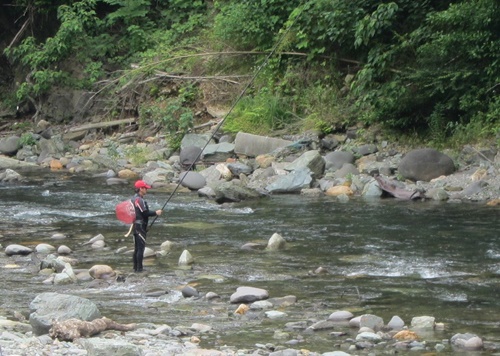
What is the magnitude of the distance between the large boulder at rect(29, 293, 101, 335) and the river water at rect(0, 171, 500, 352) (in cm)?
41

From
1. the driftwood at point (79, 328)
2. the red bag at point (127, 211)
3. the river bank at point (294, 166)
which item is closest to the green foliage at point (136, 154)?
the river bank at point (294, 166)

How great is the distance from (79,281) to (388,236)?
4.23m

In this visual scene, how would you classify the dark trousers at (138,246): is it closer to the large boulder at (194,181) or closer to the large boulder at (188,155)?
the large boulder at (194,181)

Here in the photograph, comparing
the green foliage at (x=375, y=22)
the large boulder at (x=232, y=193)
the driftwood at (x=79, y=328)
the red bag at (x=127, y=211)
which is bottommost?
the large boulder at (x=232, y=193)

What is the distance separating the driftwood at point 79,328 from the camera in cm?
718

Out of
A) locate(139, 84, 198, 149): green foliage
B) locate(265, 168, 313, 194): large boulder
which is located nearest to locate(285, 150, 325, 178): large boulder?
locate(265, 168, 313, 194): large boulder

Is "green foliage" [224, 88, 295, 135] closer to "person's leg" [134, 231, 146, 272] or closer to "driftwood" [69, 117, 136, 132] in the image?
"driftwood" [69, 117, 136, 132]

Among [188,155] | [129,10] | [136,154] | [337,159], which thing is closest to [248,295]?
[337,159]

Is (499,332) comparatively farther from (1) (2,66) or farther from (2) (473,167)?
(1) (2,66)

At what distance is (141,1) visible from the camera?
24.2 m

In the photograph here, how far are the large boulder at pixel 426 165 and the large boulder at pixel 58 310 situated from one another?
9256mm

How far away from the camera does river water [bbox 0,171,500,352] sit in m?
8.34

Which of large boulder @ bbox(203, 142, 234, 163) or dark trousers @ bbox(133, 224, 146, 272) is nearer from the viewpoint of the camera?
dark trousers @ bbox(133, 224, 146, 272)

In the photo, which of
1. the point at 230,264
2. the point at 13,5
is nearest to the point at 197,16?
the point at 13,5
